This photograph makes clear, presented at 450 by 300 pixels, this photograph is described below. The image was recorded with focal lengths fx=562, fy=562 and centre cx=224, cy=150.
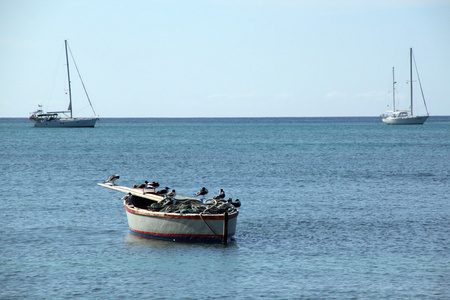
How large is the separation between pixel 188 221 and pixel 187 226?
264 millimetres

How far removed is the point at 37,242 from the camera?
26453 millimetres

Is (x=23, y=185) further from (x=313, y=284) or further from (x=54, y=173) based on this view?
(x=313, y=284)

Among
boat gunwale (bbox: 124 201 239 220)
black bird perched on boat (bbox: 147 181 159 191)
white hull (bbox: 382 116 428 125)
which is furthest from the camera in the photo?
white hull (bbox: 382 116 428 125)

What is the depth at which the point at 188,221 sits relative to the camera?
25.7m

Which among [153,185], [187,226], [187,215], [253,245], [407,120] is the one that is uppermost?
[407,120]

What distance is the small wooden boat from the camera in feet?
83.5

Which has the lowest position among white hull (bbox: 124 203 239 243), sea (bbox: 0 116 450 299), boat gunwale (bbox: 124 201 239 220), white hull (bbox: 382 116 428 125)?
sea (bbox: 0 116 450 299)

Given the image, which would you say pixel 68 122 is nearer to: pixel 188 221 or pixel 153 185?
pixel 153 185

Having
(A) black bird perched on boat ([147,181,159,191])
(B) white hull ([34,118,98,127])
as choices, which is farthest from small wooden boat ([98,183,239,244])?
(B) white hull ([34,118,98,127])

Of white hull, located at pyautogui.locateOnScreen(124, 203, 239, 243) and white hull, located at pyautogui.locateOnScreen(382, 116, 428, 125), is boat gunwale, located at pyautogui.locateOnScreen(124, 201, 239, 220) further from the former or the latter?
white hull, located at pyautogui.locateOnScreen(382, 116, 428, 125)

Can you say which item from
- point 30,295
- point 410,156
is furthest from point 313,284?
point 410,156

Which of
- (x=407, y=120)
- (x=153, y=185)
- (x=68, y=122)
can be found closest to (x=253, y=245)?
(x=153, y=185)

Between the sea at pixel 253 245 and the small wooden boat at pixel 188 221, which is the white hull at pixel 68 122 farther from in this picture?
the small wooden boat at pixel 188 221

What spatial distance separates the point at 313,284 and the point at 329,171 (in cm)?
3755
